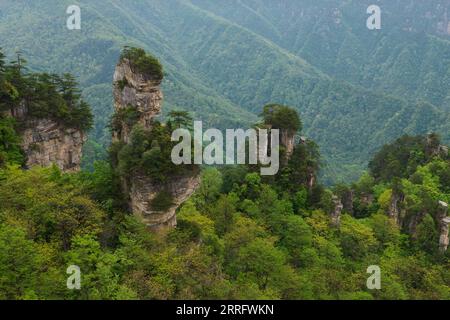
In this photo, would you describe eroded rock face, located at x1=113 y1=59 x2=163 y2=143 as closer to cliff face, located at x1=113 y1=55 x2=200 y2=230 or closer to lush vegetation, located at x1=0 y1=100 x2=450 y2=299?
cliff face, located at x1=113 y1=55 x2=200 y2=230

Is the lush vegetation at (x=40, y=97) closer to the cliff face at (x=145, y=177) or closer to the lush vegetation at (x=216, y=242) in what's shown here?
the cliff face at (x=145, y=177)

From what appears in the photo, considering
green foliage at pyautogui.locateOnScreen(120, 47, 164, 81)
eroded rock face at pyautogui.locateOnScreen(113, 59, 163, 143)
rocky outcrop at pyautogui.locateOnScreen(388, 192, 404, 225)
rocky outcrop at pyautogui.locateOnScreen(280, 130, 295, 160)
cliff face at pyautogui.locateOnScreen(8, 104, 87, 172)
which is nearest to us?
green foliage at pyautogui.locateOnScreen(120, 47, 164, 81)

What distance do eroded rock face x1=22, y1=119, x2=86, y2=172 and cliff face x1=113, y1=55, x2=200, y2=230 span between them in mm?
9250

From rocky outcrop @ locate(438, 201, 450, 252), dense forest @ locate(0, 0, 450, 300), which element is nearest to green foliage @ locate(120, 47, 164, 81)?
dense forest @ locate(0, 0, 450, 300)

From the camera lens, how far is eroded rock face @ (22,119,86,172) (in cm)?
4316

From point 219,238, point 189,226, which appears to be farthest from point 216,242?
point 219,238

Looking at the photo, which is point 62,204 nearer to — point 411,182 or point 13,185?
point 13,185

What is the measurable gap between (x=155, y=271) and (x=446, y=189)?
4423cm

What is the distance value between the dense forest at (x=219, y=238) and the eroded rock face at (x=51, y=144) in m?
1.78

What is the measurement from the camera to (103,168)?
37.9m

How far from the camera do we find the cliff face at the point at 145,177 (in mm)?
33344

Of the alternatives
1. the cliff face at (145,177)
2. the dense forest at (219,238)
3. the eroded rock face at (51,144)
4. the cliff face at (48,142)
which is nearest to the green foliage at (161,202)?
the cliff face at (145,177)

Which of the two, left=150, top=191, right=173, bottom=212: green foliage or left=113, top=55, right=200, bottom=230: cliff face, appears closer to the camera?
left=150, top=191, right=173, bottom=212: green foliage
